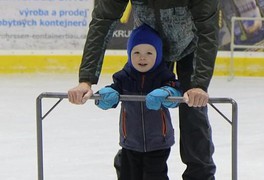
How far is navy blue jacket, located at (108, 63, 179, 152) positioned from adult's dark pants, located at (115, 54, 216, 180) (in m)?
0.22

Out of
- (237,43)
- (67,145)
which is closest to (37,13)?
(237,43)

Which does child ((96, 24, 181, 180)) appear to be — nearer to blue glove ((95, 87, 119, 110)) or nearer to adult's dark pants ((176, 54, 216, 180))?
blue glove ((95, 87, 119, 110))

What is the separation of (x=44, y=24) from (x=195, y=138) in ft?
14.8

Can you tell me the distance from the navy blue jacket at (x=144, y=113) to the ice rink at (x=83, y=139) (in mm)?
731

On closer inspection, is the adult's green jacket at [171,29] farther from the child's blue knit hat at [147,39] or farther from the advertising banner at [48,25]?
the advertising banner at [48,25]

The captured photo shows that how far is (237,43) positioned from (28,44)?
220cm

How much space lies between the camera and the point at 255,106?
4648 mm

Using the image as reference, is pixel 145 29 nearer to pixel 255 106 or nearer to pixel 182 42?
pixel 182 42

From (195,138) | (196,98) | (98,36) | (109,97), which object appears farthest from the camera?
(195,138)

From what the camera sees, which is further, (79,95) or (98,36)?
(98,36)

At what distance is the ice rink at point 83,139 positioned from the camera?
2883mm

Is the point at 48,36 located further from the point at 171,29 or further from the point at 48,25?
the point at 171,29

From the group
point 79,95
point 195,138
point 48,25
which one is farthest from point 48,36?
point 79,95

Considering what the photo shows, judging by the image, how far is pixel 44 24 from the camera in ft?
21.6
